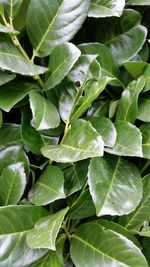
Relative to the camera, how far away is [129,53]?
0.84 m

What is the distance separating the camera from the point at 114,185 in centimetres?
72

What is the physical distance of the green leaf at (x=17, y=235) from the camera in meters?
0.70

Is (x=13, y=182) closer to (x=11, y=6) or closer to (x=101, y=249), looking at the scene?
(x=101, y=249)

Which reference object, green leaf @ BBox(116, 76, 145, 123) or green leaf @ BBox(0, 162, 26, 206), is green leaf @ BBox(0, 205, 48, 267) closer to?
green leaf @ BBox(0, 162, 26, 206)

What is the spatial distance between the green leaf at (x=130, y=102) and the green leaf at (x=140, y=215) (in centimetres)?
11

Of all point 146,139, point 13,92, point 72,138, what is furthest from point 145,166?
point 13,92

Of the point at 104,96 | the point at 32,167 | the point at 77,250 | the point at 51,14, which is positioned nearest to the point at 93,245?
the point at 77,250

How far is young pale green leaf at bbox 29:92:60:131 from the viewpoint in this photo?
704 millimetres

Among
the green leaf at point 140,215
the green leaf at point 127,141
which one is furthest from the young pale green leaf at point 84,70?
the green leaf at point 140,215

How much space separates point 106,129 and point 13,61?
0.20 metres

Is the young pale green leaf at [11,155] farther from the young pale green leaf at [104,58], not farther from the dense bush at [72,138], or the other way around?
the young pale green leaf at [104,58]

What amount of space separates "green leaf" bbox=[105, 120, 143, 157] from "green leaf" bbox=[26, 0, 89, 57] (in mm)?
192

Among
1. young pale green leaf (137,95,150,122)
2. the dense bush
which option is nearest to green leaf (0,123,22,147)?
the dense bush

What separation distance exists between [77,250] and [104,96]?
30 centimetres
